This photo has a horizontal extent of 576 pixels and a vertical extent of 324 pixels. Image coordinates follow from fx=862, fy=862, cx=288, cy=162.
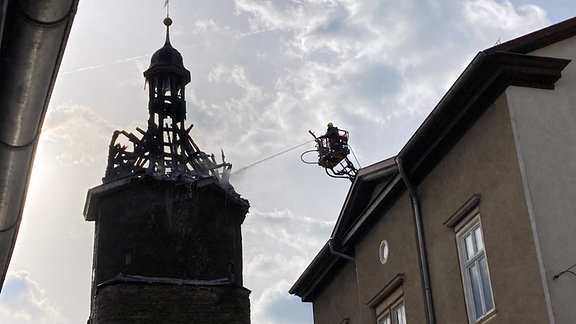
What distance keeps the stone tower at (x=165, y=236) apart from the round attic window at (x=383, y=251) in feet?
46.5

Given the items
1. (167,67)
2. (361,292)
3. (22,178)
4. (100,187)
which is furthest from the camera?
(167,67)

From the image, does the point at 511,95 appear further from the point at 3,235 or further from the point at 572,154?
the point at 3,235

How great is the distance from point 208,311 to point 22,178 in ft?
75.3


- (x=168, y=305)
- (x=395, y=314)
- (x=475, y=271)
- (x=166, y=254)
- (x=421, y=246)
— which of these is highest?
(x=166, y=254)

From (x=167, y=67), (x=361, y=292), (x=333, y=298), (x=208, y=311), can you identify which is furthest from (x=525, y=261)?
(x=167, y=67)

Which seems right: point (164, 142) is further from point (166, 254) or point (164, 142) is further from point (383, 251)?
point (383, 251)

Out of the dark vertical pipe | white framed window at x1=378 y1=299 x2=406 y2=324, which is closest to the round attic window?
white framed window at x1=378 y1=299 x2=406 y2=324

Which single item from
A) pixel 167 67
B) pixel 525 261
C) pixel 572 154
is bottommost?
pixel 525 261

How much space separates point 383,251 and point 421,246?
1911 millimetres

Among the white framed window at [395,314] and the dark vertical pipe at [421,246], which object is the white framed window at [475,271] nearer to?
the dark vertical pipe at [421,246]

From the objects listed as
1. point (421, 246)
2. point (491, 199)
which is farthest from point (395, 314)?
point (491, 199)

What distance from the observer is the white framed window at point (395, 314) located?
51.8ft

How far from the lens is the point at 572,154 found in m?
12.2

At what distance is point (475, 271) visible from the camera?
13.1m
